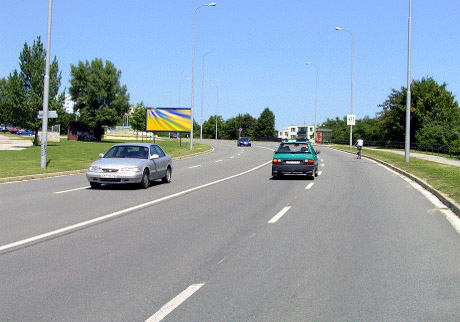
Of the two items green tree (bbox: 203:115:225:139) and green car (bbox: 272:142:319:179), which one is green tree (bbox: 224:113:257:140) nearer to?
green tree (bbox: 203:115:225:139)

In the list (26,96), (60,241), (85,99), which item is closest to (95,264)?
(60,241)

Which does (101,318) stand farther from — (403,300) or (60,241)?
(60,241)

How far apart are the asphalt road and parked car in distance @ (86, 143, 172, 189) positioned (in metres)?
2.47

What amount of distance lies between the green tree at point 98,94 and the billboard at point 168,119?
22.3 metres

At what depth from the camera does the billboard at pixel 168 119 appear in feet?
179

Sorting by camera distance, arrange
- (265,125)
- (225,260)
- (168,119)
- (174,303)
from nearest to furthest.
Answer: (174,303)
(225,260)
(168,119)
(265,125)

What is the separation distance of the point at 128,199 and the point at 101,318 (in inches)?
361

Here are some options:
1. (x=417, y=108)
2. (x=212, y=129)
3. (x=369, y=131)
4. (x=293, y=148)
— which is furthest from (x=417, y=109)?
(x=212, y=129)

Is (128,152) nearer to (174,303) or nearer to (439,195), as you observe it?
(439,195)

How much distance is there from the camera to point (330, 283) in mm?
5922

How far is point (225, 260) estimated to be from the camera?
6.97m

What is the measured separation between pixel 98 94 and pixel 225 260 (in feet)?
237

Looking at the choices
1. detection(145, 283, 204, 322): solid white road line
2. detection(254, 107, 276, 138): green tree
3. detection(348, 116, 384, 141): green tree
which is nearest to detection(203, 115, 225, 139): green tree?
detection(254, 107, 276, 138): green tree

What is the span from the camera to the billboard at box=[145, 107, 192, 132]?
54.6 meters
